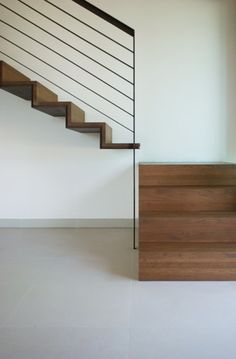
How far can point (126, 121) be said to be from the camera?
143 inches

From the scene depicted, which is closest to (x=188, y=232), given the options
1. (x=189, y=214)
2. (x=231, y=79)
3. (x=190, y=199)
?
(x=189, y=214)

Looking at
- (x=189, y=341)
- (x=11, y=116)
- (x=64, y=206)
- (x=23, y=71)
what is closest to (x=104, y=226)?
(x=64, y=206)

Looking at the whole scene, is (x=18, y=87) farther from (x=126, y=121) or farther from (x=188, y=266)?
(x=188, y=266)

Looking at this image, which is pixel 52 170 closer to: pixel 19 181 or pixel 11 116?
pixel 19 181

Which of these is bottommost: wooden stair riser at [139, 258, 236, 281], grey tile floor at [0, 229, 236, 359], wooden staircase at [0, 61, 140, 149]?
grey tile floor at [0, 229, 236, 359]

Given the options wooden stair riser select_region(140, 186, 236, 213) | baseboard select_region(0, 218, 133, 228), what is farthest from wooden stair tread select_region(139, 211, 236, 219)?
baseboard select_region(0, 218, 133, 228)

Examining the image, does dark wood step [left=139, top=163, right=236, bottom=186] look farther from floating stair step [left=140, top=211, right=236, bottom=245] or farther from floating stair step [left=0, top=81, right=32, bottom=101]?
floating stair step [left=0, top=81, right=32, bottom=101]

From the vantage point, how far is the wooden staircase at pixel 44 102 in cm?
283

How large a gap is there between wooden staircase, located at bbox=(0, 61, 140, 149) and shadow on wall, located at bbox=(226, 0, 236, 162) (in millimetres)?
1200

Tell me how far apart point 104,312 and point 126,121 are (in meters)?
2.30

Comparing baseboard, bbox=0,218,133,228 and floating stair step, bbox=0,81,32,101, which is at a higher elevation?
floating stair step, bbox=0,81,32,101

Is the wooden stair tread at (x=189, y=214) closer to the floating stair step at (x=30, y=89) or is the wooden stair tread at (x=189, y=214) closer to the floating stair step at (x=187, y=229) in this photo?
the floating stair step at (x=187, y=229)

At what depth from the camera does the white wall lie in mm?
3555

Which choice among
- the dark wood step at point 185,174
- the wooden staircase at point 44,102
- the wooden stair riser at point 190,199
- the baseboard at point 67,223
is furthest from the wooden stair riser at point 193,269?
the baseboard at point 67,223
